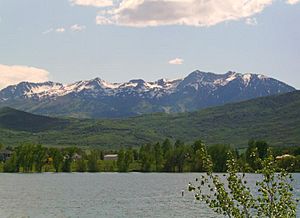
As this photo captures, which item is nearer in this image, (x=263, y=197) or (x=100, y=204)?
(x=263, y=197)

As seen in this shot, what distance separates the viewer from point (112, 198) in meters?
108

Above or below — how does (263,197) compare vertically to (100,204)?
above

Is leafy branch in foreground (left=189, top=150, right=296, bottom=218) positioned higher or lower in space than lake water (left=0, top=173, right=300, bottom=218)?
higher

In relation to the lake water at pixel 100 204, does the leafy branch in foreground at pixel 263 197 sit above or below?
above

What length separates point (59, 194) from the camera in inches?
4688

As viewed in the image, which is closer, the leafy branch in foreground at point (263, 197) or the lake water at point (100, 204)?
the leafy branch in foreground at point (263, 197)

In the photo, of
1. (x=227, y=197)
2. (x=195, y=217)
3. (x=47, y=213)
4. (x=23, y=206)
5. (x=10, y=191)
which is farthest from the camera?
(x=10, y=191)

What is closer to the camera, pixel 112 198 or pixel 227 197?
pixel 227 197

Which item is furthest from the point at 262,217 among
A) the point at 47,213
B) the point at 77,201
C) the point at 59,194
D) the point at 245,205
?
the point at 59,194

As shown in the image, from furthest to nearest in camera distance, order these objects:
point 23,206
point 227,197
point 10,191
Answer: point 10,191
point 23,206
point 227,197

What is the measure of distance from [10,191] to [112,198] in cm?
3350

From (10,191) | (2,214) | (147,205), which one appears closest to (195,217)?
(147,205)

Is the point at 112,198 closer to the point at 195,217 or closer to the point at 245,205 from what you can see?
the point at 195,217

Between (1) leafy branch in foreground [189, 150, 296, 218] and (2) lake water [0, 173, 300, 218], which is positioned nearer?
(1) leafy branch in foreground [189, 150, 296, 218]
